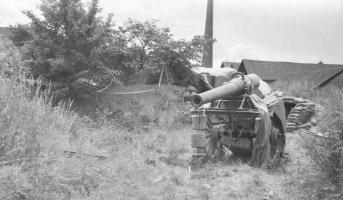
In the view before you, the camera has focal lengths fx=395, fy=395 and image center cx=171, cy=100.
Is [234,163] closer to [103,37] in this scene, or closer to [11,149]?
[11,149]

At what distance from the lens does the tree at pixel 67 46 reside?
41.5 feet

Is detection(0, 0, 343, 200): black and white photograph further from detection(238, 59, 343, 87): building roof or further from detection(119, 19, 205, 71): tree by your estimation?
detection(238, 59, 343, 87): building roof

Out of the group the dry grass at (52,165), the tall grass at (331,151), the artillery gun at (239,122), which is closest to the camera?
the dry grass at (52,165)

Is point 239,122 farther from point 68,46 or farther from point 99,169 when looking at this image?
point 68,46

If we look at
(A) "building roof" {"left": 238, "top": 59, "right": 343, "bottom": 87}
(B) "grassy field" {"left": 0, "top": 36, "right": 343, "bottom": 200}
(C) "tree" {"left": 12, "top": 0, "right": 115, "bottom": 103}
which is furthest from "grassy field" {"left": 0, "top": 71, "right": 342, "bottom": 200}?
(A) "building roof" {"left": 238, "top": 59, "right": 343, "bottom": 87}

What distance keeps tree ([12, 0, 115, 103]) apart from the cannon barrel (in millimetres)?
5721

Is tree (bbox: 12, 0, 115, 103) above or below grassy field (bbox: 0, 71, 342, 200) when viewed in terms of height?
above

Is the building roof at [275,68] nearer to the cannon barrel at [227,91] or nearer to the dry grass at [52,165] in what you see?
the cannon barrel at [227,91]

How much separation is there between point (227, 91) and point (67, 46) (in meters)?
6.93

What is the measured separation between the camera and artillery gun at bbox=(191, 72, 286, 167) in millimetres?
8110

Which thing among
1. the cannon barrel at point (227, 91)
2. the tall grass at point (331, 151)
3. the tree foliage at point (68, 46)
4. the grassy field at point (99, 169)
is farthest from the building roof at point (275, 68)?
the tall grass at point (331, 151)

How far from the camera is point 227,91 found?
8242 mm

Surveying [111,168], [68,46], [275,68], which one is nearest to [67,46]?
[68,46]

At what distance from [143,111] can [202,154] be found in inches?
249
